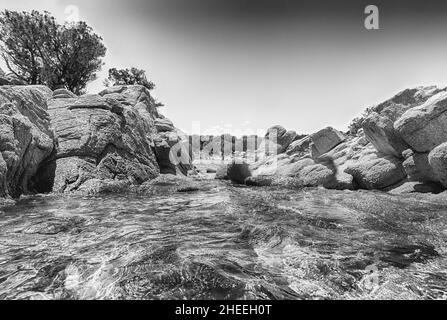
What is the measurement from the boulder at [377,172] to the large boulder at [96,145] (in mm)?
18210

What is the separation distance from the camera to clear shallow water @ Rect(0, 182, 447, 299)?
5.69 metres

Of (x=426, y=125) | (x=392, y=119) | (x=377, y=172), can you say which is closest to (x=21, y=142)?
(x=377, y=172)

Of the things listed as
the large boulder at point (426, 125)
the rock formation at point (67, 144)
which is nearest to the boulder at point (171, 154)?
the rock formation at point (67, 144)

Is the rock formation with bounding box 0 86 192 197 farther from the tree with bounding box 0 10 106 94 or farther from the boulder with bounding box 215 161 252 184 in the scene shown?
the tree with bounding box 0 10 106 94

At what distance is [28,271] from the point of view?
6.37m

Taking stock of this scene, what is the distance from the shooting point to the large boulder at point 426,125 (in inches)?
843

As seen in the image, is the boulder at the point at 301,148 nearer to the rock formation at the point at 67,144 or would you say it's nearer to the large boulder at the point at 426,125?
the large boulder at the point at 426,125

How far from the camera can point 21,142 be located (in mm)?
16516

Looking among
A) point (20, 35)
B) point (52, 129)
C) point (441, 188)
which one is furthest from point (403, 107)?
point (20, 35)

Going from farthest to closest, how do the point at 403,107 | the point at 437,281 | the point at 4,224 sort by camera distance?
the point at 403,107 → the point at 4,224 → the point at 437,281

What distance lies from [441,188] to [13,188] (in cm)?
2615

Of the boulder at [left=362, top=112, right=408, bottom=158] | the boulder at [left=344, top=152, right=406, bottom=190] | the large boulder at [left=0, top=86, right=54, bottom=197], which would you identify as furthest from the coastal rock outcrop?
the large boulder at [left=0, top=86, right=54, bottom=197]
